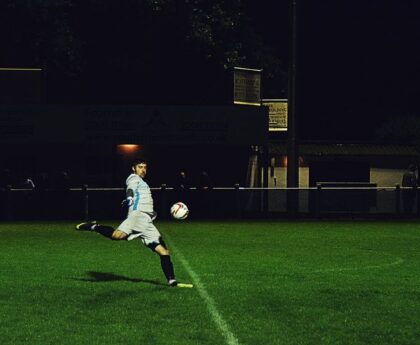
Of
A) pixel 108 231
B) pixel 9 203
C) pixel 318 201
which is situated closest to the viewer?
pixel 108 231

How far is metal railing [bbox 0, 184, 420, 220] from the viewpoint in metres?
27.8

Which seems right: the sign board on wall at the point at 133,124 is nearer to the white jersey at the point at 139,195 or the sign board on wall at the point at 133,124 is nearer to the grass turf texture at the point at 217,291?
the grass turf texture at the point at 217,291

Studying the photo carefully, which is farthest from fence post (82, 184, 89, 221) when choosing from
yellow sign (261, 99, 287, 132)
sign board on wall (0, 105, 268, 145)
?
yellow sign (261, 99, 287, 132)

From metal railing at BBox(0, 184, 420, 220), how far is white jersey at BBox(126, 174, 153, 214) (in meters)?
14.2

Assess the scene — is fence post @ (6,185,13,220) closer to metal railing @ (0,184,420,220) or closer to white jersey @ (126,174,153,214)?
metal railing @ (0,184,420,220)

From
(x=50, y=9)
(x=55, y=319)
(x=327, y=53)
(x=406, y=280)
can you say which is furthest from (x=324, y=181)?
(x=327, y=53)

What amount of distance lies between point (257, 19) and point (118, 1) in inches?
460

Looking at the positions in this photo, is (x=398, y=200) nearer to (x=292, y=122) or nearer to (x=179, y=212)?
(x=292, y=122)

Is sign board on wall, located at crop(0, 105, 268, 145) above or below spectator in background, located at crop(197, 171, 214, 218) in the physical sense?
above

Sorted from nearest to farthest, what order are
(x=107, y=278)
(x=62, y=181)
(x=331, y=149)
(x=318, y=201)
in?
1. (x=107, y=278)
2. (x=62, y=181)
3. (x=318, y=201)
4. (x=331, y=149)

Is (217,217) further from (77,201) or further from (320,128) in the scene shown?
(320,128)

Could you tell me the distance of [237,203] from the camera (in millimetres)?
28484

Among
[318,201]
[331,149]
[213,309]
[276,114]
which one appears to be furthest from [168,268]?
[331,149]

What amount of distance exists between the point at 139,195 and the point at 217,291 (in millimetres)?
1746
